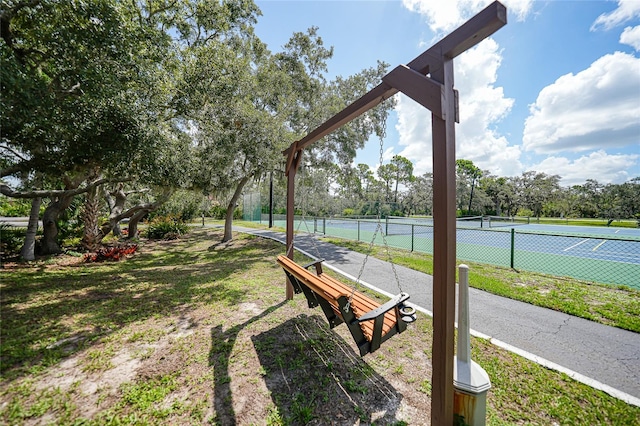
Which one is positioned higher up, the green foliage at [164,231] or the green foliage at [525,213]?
the green foliage at [525,213]

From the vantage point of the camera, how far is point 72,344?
3168mm

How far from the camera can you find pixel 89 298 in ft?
15.8

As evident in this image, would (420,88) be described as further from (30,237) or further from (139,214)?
(139,214)

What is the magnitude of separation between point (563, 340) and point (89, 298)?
25.2 feet

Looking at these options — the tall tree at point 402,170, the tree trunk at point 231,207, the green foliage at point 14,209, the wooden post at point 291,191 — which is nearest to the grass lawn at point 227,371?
the wooden post at point 291,191

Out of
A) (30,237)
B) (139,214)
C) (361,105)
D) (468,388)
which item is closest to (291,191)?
(361,105)

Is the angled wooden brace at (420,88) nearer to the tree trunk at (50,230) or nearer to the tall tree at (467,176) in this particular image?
the tree trunk at (50,230)

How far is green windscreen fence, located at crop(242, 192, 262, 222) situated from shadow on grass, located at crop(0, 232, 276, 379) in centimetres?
1928

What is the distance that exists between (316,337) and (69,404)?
245 centimetres

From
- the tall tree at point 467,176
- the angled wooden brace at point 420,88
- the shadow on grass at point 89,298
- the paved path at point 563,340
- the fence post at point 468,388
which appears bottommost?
the shadow on grass at point 89,298

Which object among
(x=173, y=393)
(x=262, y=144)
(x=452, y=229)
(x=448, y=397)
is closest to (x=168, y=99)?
(x=262, y=144)

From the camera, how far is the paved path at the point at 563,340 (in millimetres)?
2502

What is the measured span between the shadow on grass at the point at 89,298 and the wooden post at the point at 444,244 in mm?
3821

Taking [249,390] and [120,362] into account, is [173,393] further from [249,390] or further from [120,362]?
[120,362]
